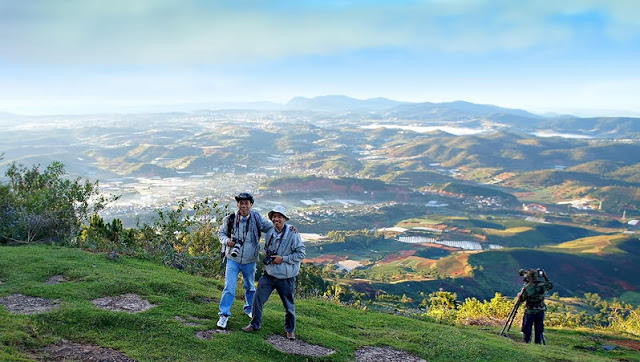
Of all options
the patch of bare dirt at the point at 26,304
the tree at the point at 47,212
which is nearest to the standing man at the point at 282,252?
the patch of bare dirt at the point at 26,304

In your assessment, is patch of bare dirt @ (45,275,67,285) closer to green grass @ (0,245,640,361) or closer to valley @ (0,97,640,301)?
green grass @ (0,245,640,361)

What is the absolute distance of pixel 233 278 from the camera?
8.06 m

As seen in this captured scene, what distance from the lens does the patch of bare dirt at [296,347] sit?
780 centimetres

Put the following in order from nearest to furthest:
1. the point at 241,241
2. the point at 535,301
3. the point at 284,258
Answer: the point at 284,258
the point at 241,241
the point at 535,301

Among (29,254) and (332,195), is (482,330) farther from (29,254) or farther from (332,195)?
(332,195)

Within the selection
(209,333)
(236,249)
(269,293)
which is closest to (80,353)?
(209,333)

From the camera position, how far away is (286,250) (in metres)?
7.70

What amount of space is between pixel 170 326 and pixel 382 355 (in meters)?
4.34

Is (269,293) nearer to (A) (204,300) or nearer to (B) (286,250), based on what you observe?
(B) (286,250)

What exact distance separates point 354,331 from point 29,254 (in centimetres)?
1015

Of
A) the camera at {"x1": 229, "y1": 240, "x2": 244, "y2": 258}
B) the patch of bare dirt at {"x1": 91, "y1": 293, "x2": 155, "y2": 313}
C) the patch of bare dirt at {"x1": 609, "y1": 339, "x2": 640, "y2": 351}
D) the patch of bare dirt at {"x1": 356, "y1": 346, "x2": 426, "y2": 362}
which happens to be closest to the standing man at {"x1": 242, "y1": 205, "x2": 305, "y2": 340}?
the camera at {"x1": 229, "y1": 240, "x2": 244, "y2": 258}

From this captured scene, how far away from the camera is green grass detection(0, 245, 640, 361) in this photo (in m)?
7.12

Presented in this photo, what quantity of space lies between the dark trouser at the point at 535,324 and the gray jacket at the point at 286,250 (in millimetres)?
8075

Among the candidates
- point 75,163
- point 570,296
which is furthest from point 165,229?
point 75,163
